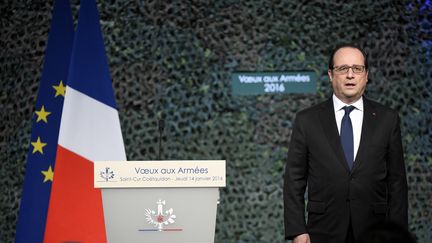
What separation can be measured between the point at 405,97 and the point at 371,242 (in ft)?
12.0

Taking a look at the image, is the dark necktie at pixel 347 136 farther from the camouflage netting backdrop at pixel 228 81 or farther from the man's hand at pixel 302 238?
the camouflage netting backdrop at pixel 228 81

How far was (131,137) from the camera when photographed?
16.8 ft

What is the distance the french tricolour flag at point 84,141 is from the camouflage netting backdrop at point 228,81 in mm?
166

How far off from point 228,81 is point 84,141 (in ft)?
3.58

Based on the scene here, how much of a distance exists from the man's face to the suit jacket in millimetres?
78

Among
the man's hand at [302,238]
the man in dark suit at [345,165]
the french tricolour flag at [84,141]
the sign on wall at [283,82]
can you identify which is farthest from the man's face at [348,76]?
the french tricolour flag at [84,141]

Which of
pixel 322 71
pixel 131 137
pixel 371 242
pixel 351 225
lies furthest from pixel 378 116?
pixel 131 137

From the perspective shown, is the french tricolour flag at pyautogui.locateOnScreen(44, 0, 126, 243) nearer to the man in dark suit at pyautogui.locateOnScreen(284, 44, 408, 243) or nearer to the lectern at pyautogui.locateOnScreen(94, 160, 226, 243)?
the lectern at pyautogui.locateOnScreen(94, 160, 226, 243)

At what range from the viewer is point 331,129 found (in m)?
3.08

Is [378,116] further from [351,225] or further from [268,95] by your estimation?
[268,95]

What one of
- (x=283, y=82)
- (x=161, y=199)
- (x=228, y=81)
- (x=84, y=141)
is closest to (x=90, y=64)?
(x=84, y=141)

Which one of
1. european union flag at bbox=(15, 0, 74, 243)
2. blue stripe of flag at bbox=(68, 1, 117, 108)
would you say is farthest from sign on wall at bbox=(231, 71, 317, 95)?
european union flag at bbox=(15, 0, 74, 243)

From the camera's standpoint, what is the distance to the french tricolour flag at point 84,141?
15.5 ft

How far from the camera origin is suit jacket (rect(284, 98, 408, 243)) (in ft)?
9.78
